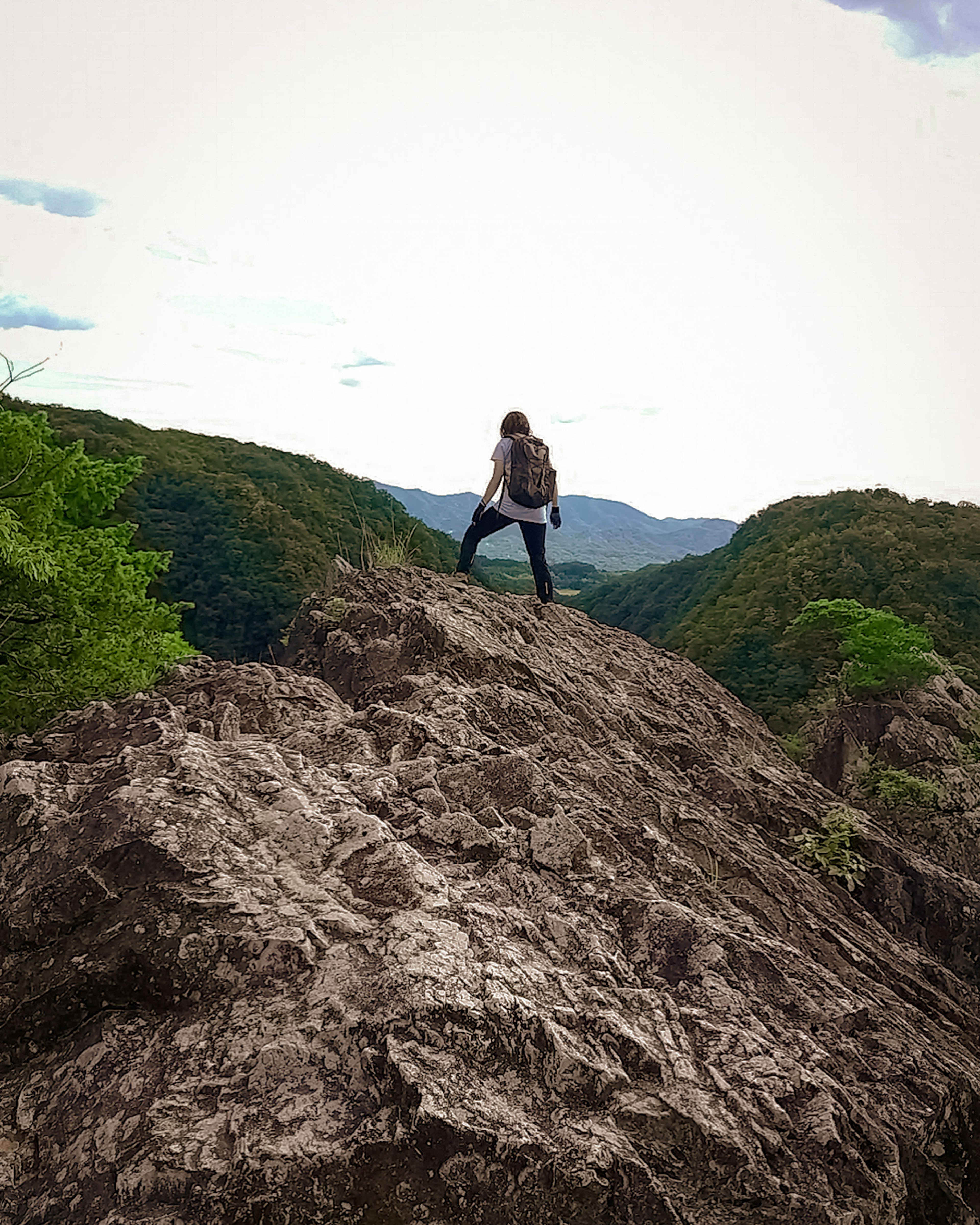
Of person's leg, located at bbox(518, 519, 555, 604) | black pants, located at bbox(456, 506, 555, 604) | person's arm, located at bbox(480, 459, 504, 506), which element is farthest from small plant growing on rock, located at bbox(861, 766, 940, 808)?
person's arm, located at bbox(480, 459, 504, 506)

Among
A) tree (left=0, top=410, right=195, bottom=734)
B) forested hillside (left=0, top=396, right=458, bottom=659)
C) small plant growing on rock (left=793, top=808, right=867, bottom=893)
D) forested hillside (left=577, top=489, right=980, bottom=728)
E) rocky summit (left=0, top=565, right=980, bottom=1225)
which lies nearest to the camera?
rocky summit (left=0, top=565, right=980, bottom=1225)

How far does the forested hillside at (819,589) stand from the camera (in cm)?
2966

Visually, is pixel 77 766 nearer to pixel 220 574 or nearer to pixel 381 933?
pixel 381 933

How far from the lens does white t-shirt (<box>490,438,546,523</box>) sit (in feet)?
31.8

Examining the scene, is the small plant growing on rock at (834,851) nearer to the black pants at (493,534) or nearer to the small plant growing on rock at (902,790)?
the black pants at (493,534)

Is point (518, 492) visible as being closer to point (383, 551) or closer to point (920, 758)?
point (383, 551)

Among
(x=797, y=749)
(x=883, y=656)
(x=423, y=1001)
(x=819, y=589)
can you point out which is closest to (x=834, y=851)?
(x=423, y=1001)

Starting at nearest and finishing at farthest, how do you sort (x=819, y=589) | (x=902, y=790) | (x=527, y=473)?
(x=527, y=473), (x=902, y=790), (x=819, y=589)

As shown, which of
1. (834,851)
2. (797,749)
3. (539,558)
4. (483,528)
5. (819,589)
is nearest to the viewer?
(834,851)

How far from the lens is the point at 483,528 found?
10023 millimetres

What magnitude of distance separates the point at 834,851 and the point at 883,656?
38.9 ft

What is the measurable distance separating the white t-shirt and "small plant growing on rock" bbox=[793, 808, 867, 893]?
4807mm

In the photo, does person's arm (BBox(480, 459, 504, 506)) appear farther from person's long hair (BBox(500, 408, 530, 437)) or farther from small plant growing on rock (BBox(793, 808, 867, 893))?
small plant growing on rock (BBox(793, 808, 867, 893))

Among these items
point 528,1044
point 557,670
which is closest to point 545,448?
point 557,670
